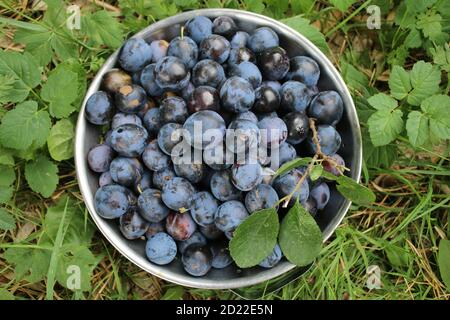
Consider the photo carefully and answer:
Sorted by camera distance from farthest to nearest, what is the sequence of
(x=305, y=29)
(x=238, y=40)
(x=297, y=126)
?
(x=305, y=29) < (x=238, y=40) < (x=297, y=126)

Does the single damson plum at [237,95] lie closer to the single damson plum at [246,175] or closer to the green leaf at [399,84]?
the single damson plum at [246,175]

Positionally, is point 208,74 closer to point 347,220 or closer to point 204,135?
point 204,135

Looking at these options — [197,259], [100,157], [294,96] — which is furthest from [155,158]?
[294,96]

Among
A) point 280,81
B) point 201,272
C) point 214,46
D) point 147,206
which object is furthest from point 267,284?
point 214,46

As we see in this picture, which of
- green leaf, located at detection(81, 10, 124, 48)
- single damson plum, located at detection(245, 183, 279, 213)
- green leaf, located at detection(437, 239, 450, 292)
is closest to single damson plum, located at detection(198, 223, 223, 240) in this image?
single damson plum, located at detection(245, 183, 279, 213)

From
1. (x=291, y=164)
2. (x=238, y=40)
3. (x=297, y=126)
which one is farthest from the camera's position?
(x=238, y=40)

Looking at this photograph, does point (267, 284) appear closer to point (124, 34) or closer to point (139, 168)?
point (139, 168)
